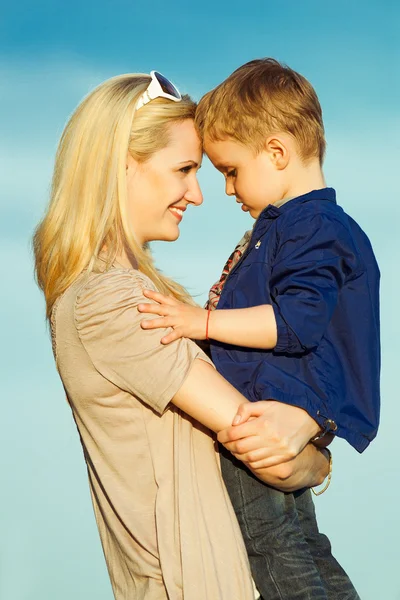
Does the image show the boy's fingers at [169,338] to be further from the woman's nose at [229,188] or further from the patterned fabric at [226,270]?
the woman's nose at [229,188]

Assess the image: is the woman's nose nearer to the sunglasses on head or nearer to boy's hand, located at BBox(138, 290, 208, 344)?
the sunglasses on head

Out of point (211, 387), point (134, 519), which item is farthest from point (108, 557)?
point (211, 387)

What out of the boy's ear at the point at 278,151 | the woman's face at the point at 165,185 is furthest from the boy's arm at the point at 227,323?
the boy's ear at the point at 278,151

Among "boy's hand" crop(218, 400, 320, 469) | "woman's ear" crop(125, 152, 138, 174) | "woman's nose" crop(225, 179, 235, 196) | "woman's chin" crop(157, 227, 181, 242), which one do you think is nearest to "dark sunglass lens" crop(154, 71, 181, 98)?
"woman's ear" crop(125, 152, 138, 174)

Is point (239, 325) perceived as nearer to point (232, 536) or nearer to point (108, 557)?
point (232, 536)

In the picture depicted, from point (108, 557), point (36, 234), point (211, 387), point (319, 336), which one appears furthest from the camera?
point (36, 234)

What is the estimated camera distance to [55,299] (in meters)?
3.75

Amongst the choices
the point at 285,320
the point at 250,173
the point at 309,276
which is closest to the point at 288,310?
the point at 285,320

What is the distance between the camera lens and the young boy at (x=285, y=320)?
11.1 feet

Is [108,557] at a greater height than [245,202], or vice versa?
[245,202]

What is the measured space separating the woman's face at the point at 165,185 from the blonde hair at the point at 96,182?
0.06 m

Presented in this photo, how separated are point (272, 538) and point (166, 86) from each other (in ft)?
6.81

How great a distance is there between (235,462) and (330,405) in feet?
1.47

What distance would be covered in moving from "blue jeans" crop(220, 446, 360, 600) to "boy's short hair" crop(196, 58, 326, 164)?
4.79 feet
